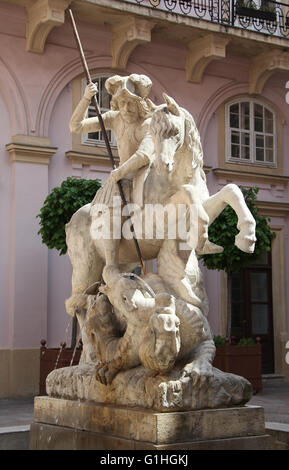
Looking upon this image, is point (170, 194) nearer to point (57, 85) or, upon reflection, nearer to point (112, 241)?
point (112, 241)

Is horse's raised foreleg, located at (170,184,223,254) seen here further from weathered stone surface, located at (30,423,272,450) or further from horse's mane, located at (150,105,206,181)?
weathered stone surface, located at (30,423,272,450)

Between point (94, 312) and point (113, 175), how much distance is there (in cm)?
90

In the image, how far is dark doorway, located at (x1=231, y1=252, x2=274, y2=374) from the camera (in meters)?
14.6

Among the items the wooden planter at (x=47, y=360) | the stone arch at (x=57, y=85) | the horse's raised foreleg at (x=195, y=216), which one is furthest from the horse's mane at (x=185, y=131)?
the stone arch at (x=57, y=85)

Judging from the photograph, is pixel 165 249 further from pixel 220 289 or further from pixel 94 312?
pixel 220 289

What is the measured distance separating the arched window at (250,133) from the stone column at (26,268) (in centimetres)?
415

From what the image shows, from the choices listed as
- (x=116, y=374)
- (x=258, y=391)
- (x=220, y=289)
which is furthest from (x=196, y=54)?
(x=116, y=374)

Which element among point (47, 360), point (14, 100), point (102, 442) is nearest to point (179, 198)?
point (102, 442)

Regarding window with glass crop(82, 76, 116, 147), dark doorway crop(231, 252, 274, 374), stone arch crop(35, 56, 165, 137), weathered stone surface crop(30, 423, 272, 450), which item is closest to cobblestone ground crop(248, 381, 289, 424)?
dark doorway crop(231, 252, 274, 374)

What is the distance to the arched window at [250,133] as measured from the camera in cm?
1490

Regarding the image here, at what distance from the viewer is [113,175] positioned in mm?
4895

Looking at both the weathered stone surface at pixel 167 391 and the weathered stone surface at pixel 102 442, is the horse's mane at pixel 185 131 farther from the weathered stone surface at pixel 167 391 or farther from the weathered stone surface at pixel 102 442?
the weathered stone surface at pixel 102 442

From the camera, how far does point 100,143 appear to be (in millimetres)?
13367

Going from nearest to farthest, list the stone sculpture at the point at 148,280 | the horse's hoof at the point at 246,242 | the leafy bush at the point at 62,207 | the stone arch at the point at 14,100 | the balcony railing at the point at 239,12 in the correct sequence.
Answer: the stone sculpture at the point at 148,280 < the horse's hoof at the point at 246,242 < the leafy bush at the point at 62,207 < the stone arch at the point at 14,100 < the balcony railing at the point at 239,12
